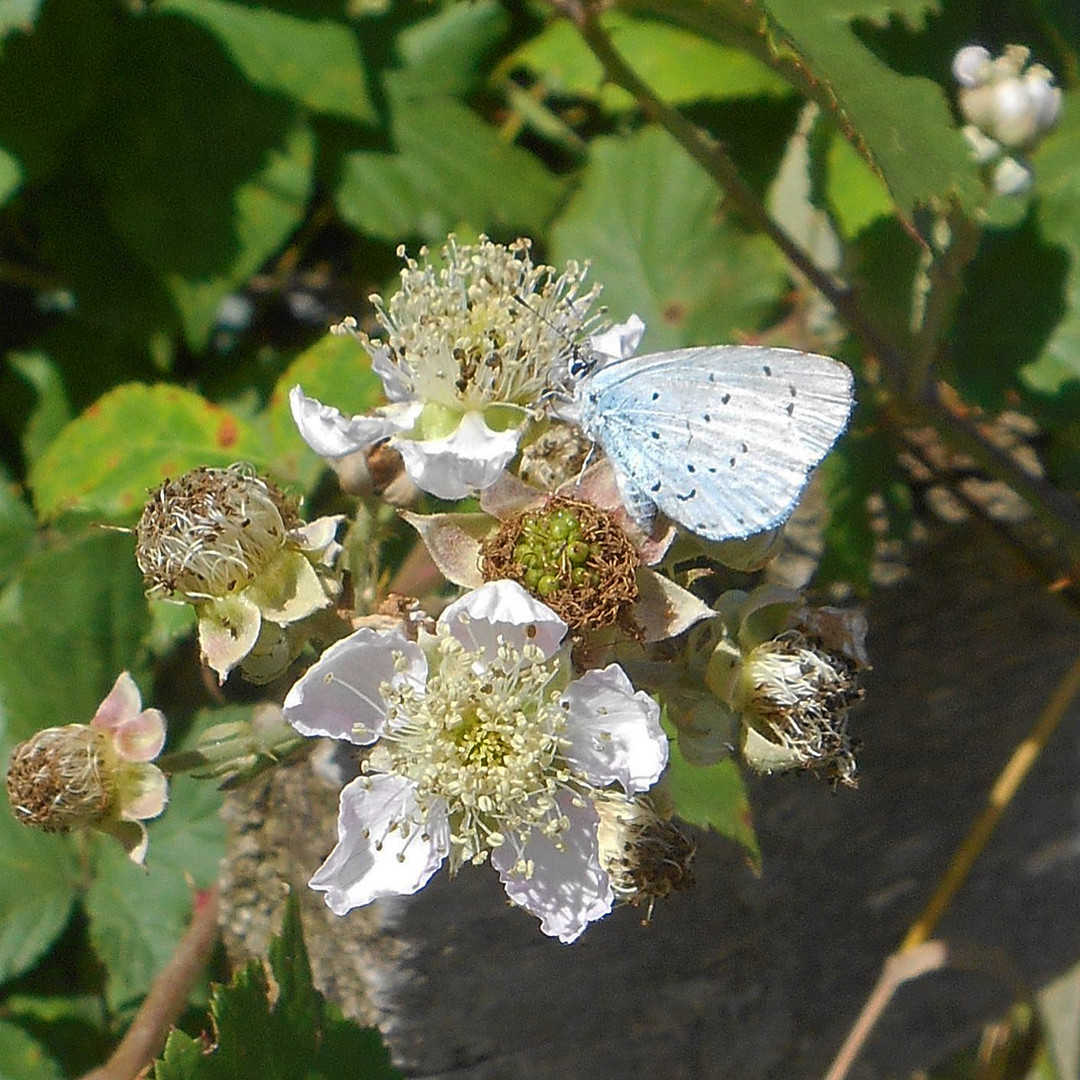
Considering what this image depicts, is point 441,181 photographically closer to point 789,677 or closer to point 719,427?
point 719,427

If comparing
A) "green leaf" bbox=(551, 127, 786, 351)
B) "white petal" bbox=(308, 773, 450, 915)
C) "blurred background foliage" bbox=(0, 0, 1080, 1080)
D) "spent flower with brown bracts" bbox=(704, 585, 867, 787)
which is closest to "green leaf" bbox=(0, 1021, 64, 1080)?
"blurred background foliage" bbox=(0, 0, 1080, 1080)

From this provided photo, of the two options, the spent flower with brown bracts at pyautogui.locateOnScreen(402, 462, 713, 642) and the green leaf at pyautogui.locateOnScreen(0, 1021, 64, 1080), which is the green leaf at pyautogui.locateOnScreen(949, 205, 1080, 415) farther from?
the green leaf at pyautogui.locateOnScreen(0, 1021, 64, 1080)

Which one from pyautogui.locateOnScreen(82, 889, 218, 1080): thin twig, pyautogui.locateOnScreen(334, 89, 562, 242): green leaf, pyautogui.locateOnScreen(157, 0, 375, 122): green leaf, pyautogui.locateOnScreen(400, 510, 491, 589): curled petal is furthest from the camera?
pyautogui.locateOnScreen(334, 89, 562, 242): green leaf

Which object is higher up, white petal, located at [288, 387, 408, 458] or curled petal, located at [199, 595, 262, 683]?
white petal, located at [288, 387, 408, 458]

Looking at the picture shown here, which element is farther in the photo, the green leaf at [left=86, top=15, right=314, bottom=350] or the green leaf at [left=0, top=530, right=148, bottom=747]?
the green leaf at [left=86, top=15, right=314, bottom=350]

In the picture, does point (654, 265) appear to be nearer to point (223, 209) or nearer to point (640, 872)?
point (223, 209)

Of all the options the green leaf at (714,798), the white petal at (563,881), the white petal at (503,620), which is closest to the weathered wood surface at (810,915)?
the green leaf at (714,798)

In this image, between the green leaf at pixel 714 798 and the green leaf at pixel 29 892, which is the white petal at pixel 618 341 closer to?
the green leaf at pixel 714 798
